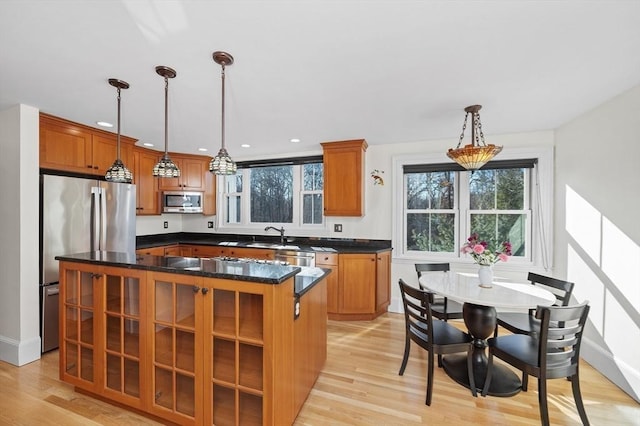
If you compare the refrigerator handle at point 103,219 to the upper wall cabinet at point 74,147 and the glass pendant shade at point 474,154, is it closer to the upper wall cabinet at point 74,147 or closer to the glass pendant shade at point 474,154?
the upper wall cabinet at point 74,147

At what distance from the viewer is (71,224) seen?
294 centimetres

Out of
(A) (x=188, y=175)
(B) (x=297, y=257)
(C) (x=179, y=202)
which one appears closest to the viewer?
(B) (x=297, y=257)

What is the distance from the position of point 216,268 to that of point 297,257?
221 centimetres

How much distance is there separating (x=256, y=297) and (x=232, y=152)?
136 inches

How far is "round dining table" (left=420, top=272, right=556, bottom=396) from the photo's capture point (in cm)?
211

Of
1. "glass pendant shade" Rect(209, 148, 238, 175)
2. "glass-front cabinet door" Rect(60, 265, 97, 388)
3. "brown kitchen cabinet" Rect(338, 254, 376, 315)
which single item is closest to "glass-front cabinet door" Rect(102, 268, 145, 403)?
"glass-front cabinet door" Rect(60, 265, 97, 388)

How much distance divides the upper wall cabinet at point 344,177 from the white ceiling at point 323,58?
2.94ft

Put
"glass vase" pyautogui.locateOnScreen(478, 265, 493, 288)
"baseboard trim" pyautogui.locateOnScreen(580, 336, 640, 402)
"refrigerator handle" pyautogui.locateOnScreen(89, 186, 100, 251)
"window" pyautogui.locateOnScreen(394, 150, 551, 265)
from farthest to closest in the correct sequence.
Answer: "window" pyautogui.locateOnScreen(394, 150, 551, 265) → "refrigerator handle" pyautogui.locateOnScreen(89, 186, 100, 251) → "glass vase" pyautogui.locateOnScreen(478, 265, 493, 288) → "baseboard trim" pyautogui.locateOnScreen(580, 336, 640, 402)

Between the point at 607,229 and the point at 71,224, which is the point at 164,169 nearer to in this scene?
the point at 71,224

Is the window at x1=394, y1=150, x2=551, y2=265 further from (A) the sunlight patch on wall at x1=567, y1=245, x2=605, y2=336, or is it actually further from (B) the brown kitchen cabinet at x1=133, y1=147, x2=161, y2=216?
(B) the brown kitchen cabinet at x1=133, y1=147, x2=161, y2=216

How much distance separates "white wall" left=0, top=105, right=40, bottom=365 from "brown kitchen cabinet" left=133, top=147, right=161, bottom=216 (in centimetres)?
139

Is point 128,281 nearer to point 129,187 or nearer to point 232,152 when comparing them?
point 129,187

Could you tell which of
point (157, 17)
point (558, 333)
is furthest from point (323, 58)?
point (558, 333)

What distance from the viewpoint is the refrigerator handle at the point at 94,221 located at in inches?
121
